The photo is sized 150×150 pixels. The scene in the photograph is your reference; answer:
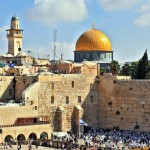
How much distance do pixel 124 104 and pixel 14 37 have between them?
2296 cm

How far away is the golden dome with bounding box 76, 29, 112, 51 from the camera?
6316 centimetres

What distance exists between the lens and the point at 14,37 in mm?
63844

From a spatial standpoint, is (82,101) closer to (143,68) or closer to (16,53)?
(143,68)

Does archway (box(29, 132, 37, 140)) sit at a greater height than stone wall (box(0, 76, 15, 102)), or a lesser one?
lesser

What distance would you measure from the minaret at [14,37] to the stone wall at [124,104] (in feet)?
66.5

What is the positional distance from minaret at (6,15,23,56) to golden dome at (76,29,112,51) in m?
7.77

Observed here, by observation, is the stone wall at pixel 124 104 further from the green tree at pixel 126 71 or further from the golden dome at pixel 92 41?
the golden dome at pixel 92 41

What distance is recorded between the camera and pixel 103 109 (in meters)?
47.4

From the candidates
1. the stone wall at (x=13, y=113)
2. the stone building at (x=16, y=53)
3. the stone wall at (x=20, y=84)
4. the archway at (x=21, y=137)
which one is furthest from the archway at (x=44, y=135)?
the stone building at (x=16, y=53)

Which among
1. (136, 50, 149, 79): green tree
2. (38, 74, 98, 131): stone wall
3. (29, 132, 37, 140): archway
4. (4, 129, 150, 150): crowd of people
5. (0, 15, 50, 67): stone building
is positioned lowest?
(4, 129, 150, 150): crowd of people

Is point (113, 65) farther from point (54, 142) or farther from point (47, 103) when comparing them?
point (54, 142)

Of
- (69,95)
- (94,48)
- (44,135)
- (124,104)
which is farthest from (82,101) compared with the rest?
(94,48)

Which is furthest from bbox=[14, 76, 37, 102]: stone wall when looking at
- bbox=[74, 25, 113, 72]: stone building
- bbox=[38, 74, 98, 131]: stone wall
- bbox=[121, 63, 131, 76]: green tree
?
bbox=[74, 25, 113, 72]: stone building

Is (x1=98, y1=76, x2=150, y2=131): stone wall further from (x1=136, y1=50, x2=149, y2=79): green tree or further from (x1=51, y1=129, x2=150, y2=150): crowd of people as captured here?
(x1=136, y1=50, x2=149, y2=79): green tree
